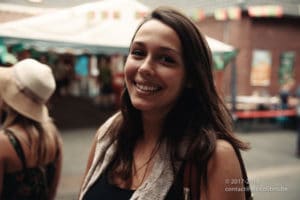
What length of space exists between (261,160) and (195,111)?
587 centimetres

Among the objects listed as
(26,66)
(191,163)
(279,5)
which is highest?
(279,5)

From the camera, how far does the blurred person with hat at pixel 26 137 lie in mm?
1876

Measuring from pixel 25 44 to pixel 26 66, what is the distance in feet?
11.8

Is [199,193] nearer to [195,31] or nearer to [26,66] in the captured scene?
[195,31]

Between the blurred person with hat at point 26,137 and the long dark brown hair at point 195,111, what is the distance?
0.70m

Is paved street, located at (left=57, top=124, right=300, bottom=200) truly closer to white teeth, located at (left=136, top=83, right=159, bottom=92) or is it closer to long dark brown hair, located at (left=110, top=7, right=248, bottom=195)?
long dark brown hair, located at (left=110, top=7, right=248, bottom=195)

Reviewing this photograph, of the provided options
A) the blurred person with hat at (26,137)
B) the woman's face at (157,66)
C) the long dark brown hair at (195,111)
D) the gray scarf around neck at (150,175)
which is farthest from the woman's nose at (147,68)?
the blurred person with hat at (26,137)

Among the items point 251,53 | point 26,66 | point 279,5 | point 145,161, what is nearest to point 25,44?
point 26,66

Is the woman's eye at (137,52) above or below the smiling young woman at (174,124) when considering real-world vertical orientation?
above

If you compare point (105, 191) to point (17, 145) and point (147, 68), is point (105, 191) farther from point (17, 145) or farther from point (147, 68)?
point (17, 145)

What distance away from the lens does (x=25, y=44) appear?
539 cm

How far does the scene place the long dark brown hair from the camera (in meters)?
1.24

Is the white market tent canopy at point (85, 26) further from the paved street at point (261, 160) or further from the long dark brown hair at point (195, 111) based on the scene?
the long dark brown hair at point (195, 111)

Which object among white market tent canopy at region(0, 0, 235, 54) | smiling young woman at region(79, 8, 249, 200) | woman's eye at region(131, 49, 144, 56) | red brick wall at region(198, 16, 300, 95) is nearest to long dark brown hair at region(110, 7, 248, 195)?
smiling young woman at region(79, 8, 249, 200)
